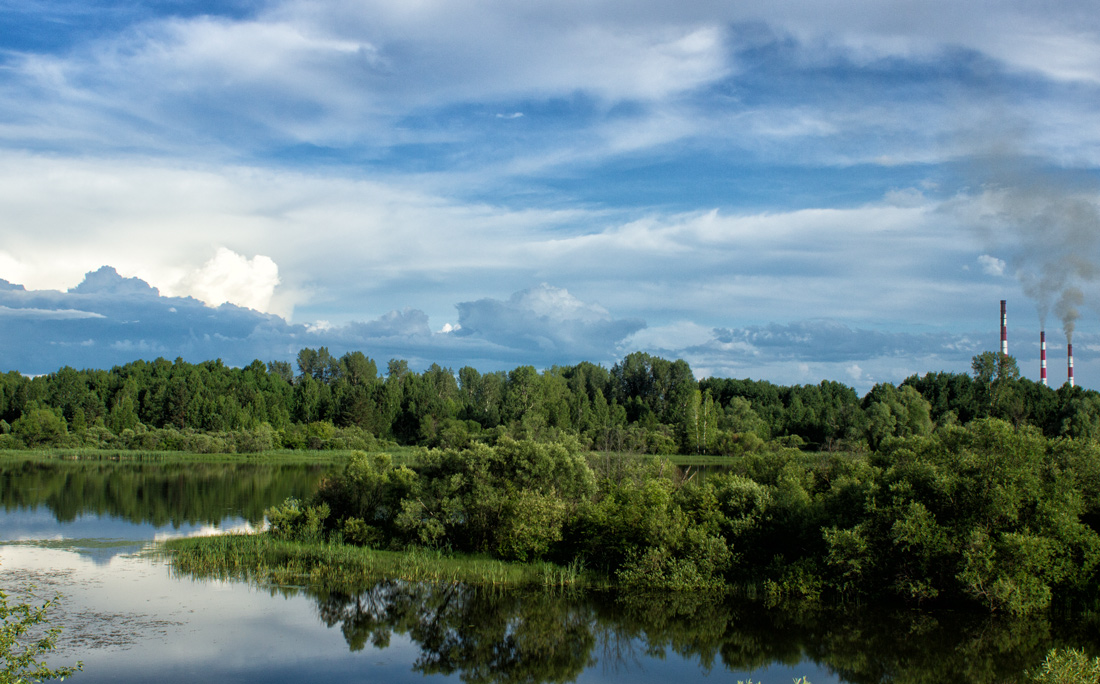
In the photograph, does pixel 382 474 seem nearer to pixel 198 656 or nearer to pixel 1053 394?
pixel 198 656

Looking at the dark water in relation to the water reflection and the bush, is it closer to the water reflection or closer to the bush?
the bush

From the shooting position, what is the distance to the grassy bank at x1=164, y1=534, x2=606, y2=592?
93.3 ft

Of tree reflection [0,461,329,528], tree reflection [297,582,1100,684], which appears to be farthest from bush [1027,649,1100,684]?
tree reflection [0,461,329,528]

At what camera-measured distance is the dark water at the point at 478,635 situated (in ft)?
65.4

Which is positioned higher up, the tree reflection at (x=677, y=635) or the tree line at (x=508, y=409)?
the tree line at (x=508, y=409)

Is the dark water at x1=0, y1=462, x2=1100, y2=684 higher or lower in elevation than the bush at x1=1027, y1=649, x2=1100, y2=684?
lower

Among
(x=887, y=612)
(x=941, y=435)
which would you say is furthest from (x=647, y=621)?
(x=941, y=435)

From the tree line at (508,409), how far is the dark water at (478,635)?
5761 cm

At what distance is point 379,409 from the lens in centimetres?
13050

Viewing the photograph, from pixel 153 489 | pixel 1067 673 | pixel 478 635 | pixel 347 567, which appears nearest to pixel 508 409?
pixel 153 489

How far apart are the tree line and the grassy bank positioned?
52235 millimetres

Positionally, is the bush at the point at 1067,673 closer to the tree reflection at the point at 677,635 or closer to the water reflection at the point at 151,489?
the tree reflection at the point at 677,635

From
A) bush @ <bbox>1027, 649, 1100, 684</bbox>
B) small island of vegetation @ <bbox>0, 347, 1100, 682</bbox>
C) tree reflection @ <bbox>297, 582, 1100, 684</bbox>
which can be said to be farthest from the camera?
small island of vegetation @ <bbox>0, 347, 1100, 682</bbox>

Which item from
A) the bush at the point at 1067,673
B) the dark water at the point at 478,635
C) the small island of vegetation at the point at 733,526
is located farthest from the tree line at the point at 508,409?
the bush at the point at 1067,673
